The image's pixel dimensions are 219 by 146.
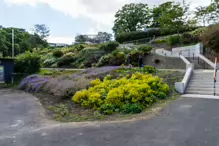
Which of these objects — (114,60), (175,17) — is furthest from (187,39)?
(114,60)

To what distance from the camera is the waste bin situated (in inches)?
696

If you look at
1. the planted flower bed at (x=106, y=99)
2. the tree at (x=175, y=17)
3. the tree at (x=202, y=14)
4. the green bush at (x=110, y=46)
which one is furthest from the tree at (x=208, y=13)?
the planted flower bed at (x=106, y=99)

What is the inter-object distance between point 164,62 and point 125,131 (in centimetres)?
1455

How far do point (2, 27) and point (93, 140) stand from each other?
178ft

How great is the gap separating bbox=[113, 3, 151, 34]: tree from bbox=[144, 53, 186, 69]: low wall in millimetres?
30162

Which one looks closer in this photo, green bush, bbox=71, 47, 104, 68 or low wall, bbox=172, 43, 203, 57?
low wall, bbox=172, 43, 203, 57

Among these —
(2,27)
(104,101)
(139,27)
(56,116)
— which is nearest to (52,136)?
(56,116)

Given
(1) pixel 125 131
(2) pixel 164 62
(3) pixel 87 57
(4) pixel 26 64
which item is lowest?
(1) pixel 125 131

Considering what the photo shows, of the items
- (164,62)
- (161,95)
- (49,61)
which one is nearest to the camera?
(161,95)

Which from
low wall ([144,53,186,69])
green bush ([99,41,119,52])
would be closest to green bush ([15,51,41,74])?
green bush ([99,41,119,52])

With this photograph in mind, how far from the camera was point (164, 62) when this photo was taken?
1900 cm

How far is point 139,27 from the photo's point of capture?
5041 centimetres

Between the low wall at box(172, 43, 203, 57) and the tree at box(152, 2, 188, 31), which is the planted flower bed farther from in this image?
the tree at box(152, 2, 188, 31)

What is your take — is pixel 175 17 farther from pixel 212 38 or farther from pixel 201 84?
pixel 201 84
